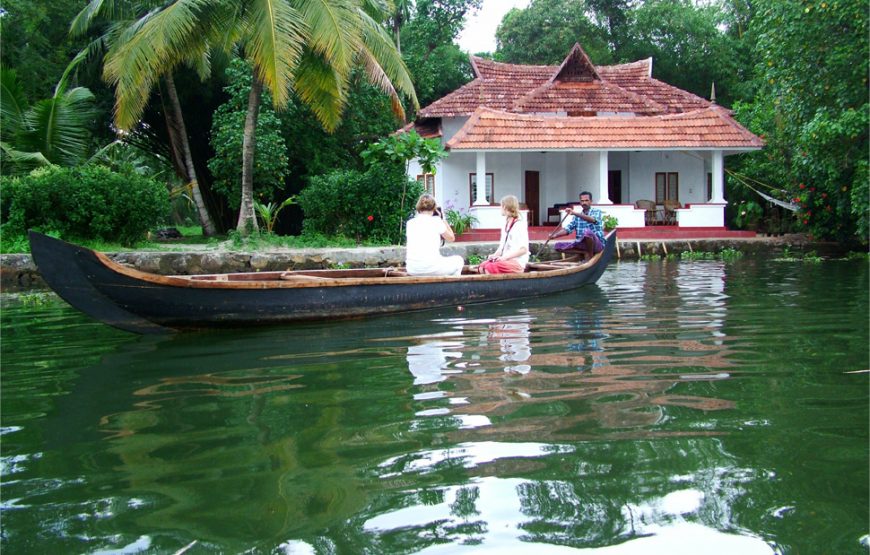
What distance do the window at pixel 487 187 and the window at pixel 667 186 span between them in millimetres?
5556

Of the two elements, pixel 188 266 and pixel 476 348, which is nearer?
pixel 476 348

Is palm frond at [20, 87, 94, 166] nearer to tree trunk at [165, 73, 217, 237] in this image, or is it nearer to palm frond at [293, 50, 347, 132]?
tree trunk at [165, 73, 217, 237]

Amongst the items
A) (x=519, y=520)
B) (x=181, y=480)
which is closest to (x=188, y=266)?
(x=181, y=480)

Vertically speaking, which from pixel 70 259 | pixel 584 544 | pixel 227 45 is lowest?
pixel 584 544

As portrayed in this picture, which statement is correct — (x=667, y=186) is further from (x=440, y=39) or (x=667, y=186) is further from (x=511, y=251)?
(x=511, y=251)

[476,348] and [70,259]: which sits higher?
[70,259]

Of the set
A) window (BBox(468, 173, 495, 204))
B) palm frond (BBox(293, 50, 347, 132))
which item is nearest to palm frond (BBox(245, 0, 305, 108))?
palm frond (BBox(293, 50, 347, 132))

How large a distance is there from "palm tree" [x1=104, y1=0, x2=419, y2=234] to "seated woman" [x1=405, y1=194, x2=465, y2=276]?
4.85m

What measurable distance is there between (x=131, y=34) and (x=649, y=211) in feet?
50.4

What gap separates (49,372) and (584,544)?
5.16 metres

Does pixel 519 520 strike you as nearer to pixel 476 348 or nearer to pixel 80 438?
pixel 80 438

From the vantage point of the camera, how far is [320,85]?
1523 cm

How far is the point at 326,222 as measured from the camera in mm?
16969

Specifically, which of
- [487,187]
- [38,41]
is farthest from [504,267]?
[38,41]
